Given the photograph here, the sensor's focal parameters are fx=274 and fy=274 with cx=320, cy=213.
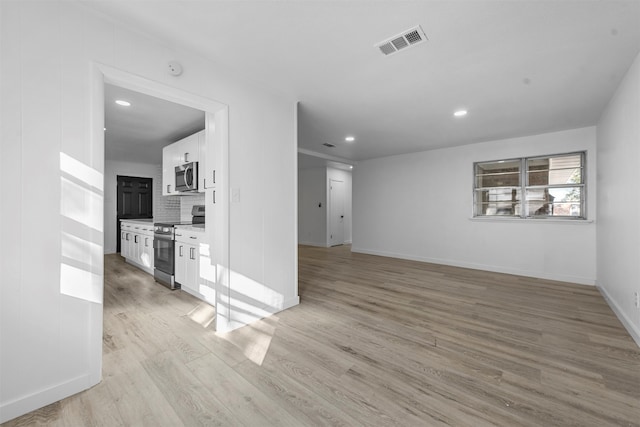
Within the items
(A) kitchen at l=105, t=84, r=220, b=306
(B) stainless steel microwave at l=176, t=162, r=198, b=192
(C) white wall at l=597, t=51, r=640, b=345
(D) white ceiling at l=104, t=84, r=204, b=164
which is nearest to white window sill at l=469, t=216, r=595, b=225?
(C) white wall at l=597, t=51, r=640, b=345

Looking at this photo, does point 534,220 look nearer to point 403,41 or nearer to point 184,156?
point 403,41

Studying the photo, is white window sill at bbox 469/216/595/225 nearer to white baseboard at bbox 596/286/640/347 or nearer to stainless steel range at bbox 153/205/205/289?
white baseboard at bbox 596/286/640/347

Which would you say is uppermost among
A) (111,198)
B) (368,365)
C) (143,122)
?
(143,122)

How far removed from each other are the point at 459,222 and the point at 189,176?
4998 millimetres

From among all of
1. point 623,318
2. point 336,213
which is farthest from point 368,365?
point 336,213

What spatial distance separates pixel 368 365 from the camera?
80.4 inches

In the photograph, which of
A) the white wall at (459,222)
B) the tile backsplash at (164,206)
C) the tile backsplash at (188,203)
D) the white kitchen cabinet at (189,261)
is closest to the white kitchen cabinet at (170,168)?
the tile backsplash at (188,203)

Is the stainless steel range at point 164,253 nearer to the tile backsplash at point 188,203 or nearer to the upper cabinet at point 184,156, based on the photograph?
the upper cabinet at point 184,156

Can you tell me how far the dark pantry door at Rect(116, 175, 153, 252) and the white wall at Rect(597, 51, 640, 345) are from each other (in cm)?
891

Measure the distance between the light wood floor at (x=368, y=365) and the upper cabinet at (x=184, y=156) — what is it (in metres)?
1.72

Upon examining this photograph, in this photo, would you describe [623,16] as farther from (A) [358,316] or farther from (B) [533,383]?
(A) [358,316]

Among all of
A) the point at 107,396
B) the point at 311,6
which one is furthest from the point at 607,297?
the point at 107,396

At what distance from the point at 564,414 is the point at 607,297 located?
9.52 feet

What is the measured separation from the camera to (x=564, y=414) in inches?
61.9
